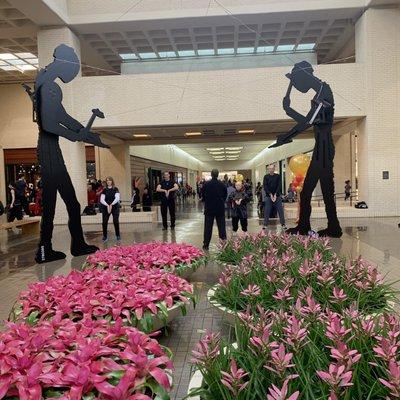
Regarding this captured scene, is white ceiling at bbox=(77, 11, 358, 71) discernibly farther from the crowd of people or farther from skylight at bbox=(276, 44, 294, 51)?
the crowd of people

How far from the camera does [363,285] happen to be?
387cm

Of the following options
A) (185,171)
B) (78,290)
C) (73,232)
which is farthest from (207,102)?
(185,171)

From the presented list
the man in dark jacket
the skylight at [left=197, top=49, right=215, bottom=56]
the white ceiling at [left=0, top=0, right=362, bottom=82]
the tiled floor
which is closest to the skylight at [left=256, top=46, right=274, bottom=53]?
the white ceiling at [left=0, top=0, right=362, bottom=82]

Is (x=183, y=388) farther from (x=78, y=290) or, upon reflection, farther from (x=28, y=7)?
(x=28, y=7)

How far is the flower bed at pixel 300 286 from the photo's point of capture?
12.1 ft

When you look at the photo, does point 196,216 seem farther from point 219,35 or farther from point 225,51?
point 219,35

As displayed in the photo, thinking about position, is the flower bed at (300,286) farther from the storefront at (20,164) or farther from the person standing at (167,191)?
the storefront at (20,164)

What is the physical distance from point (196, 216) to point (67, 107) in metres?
7.09

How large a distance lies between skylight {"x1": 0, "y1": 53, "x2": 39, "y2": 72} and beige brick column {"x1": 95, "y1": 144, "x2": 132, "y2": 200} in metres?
5.74

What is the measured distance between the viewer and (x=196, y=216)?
1966 centimetres

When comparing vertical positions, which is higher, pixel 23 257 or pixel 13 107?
pixel 13 107

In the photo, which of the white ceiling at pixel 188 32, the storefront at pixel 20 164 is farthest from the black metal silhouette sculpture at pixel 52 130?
the storefront at pixel 20 164

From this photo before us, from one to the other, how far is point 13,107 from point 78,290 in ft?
73.9

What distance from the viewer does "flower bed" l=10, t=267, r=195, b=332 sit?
135 inches
